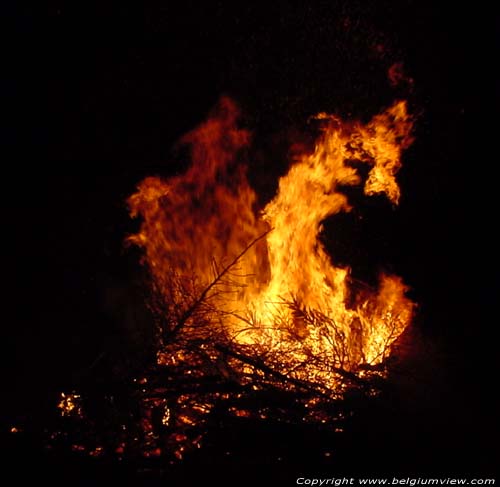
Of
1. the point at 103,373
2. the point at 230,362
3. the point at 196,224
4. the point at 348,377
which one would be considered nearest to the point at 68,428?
the point at 103,373

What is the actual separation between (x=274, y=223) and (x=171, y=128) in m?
0.99

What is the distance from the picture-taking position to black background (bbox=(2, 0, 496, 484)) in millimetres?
2932

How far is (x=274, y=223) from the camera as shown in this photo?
3309 mm

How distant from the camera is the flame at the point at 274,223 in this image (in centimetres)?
312

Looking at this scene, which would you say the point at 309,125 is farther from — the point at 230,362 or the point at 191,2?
the point at 230,362

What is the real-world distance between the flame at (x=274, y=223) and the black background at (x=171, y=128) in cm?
12

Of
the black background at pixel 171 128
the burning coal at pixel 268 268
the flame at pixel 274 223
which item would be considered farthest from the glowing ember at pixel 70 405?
the flame at pixel 274 223

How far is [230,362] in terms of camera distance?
93.0 inches

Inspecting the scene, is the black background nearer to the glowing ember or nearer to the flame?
the flame

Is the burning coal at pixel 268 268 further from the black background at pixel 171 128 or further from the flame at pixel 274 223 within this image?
the black background at pixel 171 128

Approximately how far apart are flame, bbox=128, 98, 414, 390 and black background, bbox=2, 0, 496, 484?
0.12 metres

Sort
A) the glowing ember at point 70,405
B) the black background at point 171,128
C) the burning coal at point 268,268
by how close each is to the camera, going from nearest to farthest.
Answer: the glowing ember at point 70,405, the burning coal at point 268,268, the black background at point 171,128

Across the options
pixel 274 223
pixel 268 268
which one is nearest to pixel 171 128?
pixel 274 223

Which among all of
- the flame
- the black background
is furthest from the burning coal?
the black background
